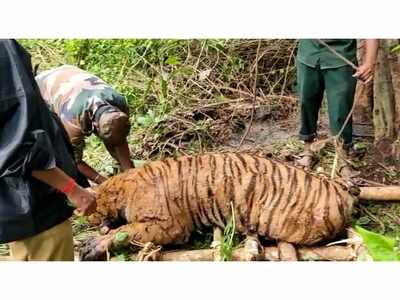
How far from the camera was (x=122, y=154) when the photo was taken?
2.61 meters

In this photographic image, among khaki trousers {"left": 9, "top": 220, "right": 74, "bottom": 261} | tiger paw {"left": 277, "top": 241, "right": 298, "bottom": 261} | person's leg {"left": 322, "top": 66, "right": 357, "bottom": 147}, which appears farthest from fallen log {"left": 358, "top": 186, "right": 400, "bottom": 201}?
khaki trousers {"left": 9, "top": 220, "right": 74, "bottom": 261}

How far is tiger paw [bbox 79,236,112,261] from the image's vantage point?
8.18 feet

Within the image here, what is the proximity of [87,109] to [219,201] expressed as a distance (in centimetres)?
61

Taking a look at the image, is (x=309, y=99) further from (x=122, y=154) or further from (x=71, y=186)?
(x=71, y=186)

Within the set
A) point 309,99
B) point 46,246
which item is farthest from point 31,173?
point 309,99

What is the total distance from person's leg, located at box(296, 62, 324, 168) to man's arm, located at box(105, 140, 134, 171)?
0.66m

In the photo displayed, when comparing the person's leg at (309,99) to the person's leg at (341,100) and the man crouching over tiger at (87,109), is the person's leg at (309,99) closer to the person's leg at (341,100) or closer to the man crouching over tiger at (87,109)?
the person's leg at (341,100)

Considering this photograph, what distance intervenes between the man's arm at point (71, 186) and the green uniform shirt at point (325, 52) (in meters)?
0.97

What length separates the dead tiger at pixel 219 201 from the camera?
2533mm

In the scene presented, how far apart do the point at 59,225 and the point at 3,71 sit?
546 mm

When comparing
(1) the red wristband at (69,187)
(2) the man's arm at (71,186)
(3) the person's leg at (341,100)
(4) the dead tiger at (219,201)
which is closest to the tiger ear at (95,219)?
(4) the dead tiger at (219,201)
